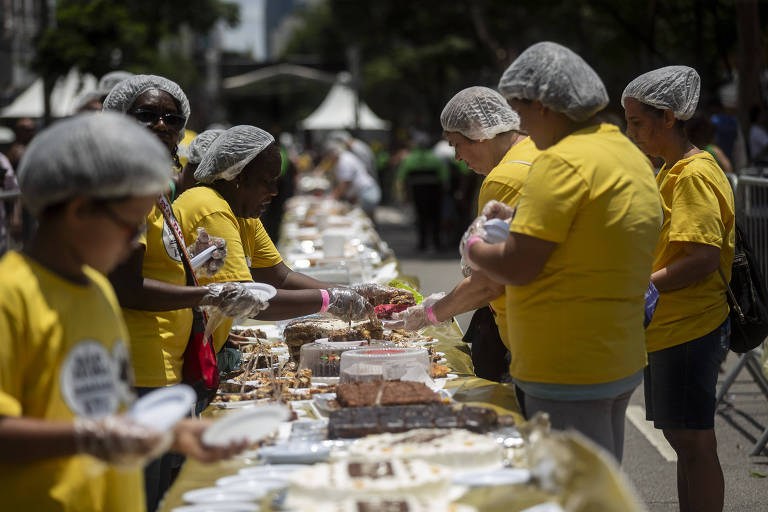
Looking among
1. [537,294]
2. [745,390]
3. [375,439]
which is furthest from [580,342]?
[745,390]

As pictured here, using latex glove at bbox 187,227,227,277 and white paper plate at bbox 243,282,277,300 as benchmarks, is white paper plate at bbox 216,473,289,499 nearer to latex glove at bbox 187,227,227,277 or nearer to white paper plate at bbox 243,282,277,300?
white paper plate at bbox 243,282,277,300

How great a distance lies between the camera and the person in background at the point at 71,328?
183 cm

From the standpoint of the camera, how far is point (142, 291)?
10.1ft

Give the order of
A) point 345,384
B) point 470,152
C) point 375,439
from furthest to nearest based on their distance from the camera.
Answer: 1. point 470,152
2. point 345,384
3. point 375,439

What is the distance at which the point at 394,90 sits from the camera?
49.0 meters

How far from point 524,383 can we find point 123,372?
1.23 meters

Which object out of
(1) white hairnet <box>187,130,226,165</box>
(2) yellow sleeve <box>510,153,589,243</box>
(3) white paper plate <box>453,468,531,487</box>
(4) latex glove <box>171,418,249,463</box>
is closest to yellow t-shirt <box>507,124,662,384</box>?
(2) yellow sleeve <box>510,153,589,243</box>

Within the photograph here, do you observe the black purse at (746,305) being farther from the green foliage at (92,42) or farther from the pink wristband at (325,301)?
the green foliage at (92,42)

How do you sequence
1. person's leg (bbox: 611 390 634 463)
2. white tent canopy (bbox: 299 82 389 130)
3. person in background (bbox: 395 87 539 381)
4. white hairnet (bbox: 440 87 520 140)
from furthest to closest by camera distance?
white tent canopy (bbox: 299 82 389 130) < white hairnet (bbox: 440 87 520 140) < person in background (bbox: 395 87 539 381) < person's leg (bbox: 611 390 634 463)

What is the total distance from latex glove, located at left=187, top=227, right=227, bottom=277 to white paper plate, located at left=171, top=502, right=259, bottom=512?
139 centimetres

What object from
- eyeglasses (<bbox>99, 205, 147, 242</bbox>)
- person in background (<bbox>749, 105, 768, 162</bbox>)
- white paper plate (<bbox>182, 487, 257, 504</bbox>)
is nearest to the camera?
eyeglasses (<bbox>99, 205, 147, 242</bbox>)

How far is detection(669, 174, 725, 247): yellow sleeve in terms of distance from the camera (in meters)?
3.75

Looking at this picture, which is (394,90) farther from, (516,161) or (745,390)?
(516,161)

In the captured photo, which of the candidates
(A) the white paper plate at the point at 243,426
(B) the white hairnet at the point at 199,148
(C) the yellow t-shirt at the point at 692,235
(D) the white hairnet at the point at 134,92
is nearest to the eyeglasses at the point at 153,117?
(D) the white hairnet at the point at 134,92
